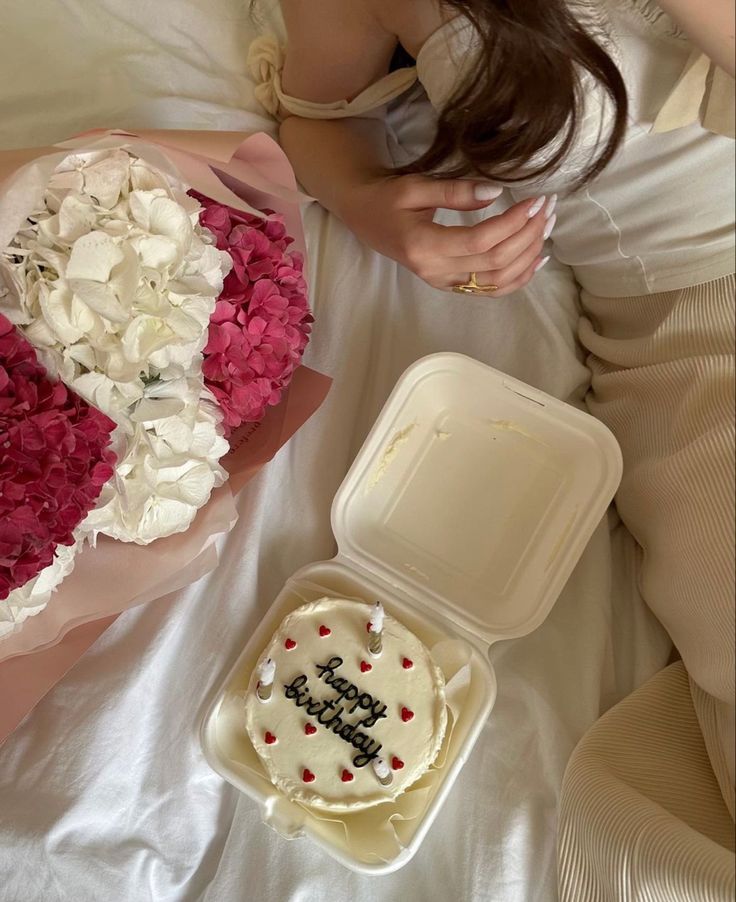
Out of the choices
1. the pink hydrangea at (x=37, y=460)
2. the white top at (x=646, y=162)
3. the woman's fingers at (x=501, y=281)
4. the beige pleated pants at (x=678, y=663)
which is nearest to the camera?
the pink hydrangea at (x=37, y=460)

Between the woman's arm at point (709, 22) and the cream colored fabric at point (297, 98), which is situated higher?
the woman's arm at point (709, 22)

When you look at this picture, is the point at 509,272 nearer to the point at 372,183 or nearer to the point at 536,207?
the point at 536,207

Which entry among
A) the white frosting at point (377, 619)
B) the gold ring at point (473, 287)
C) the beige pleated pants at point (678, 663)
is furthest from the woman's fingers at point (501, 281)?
the white frosting at point (377, 619)

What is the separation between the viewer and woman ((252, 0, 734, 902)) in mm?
552

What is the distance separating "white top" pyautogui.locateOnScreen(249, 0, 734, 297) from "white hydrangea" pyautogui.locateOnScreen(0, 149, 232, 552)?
1.10ft

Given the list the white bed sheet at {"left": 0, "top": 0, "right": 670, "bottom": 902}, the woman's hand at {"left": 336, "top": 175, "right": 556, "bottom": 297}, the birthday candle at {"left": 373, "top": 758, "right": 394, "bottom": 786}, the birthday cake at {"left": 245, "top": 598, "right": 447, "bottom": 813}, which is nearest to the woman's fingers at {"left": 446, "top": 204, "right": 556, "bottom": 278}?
the woman's hand at {"left": 336, "top": 175, "right": 556, "bottom": 297}

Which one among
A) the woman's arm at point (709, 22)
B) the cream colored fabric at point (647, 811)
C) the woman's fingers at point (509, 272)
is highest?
the woman's arm at point (709, 22)

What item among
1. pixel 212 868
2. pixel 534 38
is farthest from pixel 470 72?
pixel 212 868

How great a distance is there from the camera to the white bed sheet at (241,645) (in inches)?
24.5

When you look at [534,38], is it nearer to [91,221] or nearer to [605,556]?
[91,221]

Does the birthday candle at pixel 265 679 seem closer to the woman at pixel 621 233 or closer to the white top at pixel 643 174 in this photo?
the woman at pixel 621 233

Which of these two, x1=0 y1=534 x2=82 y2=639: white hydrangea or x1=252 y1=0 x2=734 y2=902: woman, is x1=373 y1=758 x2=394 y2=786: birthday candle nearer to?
x1=252 y1=0 x2=734 y2=902: woman

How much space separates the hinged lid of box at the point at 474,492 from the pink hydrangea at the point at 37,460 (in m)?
0.30

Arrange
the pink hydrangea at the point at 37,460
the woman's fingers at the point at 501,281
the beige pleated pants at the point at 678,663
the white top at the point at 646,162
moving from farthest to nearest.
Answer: the woman's fingers at the point at 501,281
the white top at the point at 646,162
the beige pleated pants at the point at 678,663
the pink hydrangea at the point at 37,460
